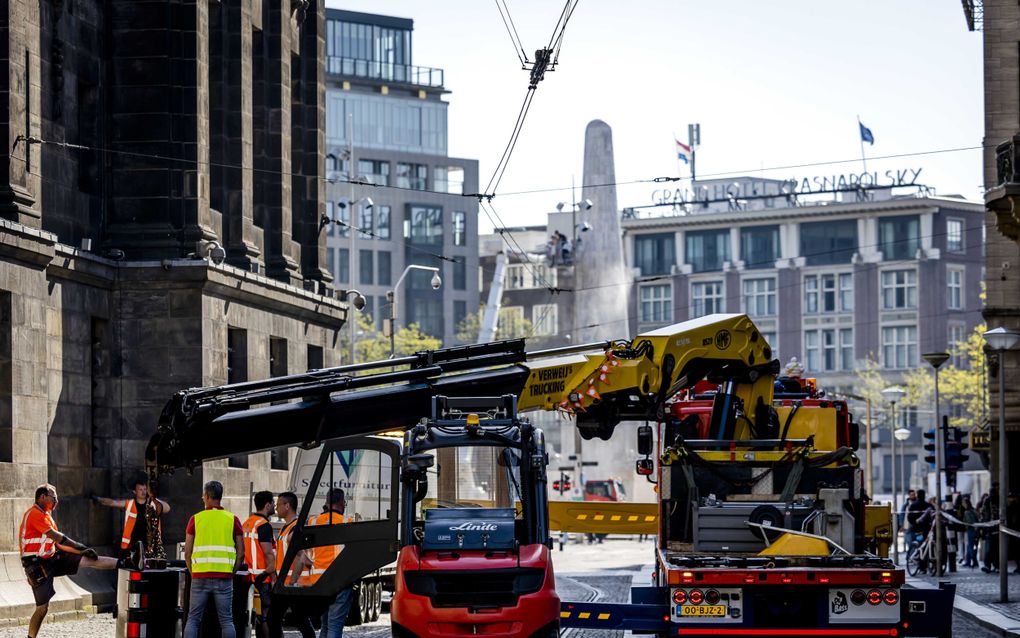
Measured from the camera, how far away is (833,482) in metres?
21.2

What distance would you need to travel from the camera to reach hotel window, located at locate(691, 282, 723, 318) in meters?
126

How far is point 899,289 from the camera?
12125cm

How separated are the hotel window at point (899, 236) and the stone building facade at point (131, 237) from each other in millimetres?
83957

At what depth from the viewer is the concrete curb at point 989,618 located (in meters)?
26.3

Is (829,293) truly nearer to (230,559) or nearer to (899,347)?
(899,347)

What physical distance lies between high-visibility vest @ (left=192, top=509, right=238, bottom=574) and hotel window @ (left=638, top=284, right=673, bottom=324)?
108864 millimetres

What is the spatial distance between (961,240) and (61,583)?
98.6 metres

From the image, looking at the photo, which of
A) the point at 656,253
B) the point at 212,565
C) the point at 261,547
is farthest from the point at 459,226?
the point at 212,565

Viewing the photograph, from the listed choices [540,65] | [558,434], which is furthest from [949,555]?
[558,434]

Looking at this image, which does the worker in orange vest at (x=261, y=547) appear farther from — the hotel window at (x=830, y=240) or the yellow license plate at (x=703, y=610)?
the hotel window at (x=830, y=240)

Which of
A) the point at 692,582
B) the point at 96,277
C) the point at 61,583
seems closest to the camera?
the point at 692,582

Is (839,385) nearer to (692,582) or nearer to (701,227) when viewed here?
(701,227)

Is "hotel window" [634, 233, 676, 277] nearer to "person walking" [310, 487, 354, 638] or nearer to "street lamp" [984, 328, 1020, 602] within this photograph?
"street lamp" [984, 328, 1020, 602]

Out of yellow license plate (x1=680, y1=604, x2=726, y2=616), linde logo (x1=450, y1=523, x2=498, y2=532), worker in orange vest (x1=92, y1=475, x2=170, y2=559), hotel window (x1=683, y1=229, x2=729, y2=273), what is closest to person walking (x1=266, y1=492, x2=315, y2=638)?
linde logo (x1=450, y1=523, x2=498, y2=532)
